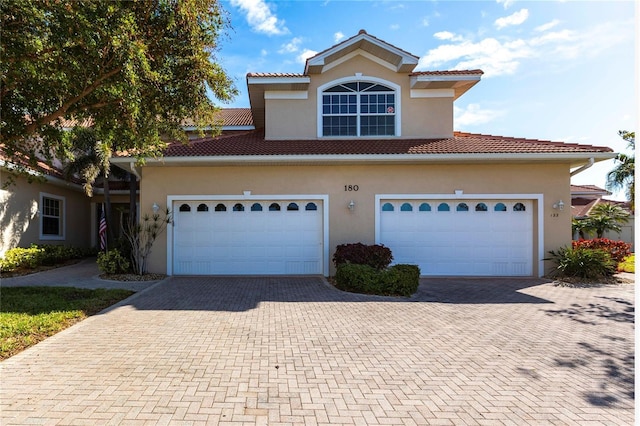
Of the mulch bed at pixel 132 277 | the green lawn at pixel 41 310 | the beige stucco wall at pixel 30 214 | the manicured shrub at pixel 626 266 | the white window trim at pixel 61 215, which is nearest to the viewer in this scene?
the green lawn at pixel 41 310

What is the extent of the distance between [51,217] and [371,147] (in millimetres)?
13678

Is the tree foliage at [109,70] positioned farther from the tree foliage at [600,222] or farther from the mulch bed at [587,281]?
the tree foliage at [600,222]

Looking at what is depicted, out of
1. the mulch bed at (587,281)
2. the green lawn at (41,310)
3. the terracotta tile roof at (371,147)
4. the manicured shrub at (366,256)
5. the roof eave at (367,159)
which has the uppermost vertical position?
the terracotta tile roof at (371,147)

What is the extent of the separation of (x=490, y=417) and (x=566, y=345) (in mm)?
2793

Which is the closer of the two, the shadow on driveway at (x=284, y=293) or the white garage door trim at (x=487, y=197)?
the shadow on driveway at (x=284, y=293)

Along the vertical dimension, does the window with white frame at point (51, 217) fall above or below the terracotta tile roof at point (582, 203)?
below

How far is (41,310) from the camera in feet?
21.5

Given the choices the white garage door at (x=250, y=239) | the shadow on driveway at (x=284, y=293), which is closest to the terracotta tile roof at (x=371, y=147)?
the white garage door at (x=250, y=239)

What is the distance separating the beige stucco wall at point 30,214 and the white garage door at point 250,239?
603 centimetres

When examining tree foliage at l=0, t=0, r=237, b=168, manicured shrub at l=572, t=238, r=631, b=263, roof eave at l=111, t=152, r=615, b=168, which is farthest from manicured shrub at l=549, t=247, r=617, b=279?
tree foliage at l=0, t=0, r=237, b=168

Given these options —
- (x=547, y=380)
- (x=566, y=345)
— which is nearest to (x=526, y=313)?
(x=566, y=345)

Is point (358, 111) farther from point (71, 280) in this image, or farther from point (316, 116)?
point (71, 280)

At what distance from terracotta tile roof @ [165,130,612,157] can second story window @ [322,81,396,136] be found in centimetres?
55

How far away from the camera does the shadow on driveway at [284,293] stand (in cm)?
761
